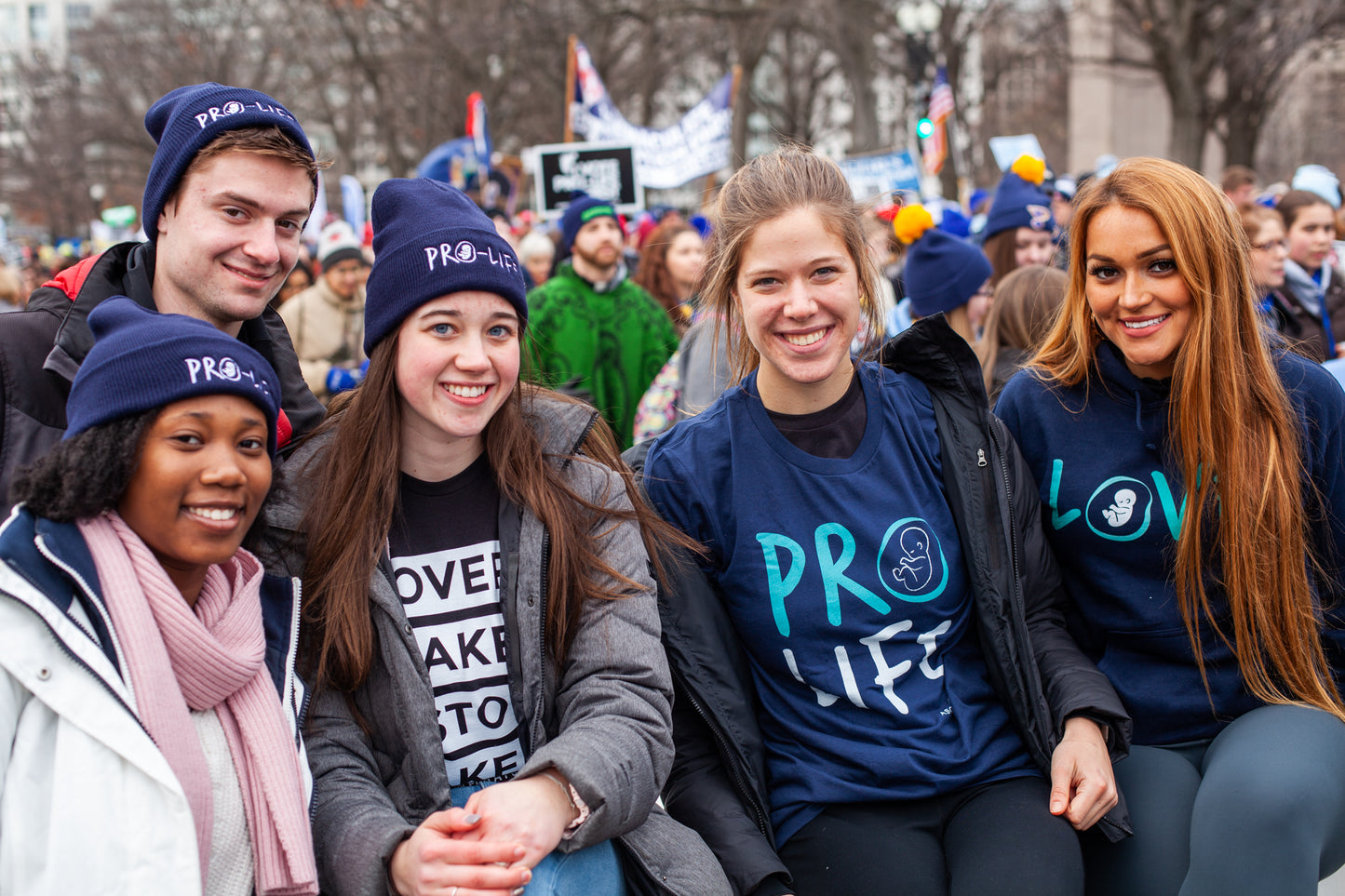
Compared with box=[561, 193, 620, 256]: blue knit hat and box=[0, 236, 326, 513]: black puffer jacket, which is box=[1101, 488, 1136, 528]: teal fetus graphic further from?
box=[561, 193, 620, 256]: blue knit hat

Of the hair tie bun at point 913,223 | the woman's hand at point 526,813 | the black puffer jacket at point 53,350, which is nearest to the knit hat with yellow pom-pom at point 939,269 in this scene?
the hair tie bun at point 913,223

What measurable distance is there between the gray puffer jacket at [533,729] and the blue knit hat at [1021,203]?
14.8 ft

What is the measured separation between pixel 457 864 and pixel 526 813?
0.52ft

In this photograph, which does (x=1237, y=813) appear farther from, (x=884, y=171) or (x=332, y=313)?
(x=884, y=171)

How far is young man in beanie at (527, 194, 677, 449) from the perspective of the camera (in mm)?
6730

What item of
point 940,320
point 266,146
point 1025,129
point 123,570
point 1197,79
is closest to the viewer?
point 123,570

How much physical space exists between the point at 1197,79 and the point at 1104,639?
19143 mm

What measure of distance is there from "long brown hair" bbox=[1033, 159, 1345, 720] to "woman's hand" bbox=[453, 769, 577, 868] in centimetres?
160

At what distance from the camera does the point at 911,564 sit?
106 inches

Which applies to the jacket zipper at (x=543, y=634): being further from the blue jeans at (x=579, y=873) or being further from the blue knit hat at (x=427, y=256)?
the blue knit hat at (x=427, y=256)

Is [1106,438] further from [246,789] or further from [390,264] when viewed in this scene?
[246,789]

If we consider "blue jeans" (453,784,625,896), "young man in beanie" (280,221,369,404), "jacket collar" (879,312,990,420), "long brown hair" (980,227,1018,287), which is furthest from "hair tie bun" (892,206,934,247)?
"young man in beanie" (280,221,369,404)

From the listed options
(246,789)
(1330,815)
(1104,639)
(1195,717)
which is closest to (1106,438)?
(1104,639)

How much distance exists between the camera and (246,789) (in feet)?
6.98
